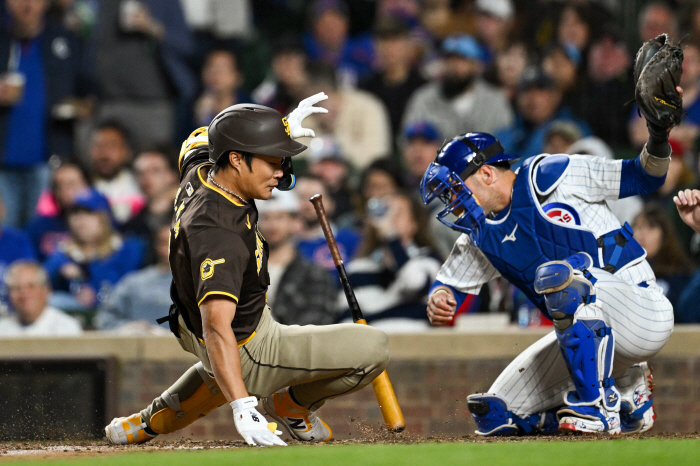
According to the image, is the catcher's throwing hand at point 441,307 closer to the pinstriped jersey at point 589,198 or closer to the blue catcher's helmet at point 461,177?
the blue catcher's helmet at point 461,177

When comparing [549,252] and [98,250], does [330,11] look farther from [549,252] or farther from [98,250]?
[549,252]

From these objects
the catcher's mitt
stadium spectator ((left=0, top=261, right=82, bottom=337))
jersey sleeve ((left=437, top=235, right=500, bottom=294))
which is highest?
the catcher's mitt

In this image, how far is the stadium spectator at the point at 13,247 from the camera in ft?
25.1

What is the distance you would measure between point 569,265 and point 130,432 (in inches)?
82.3

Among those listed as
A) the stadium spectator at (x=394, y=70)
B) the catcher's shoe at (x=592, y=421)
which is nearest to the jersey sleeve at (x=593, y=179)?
the catcher's shoe at (x=592, y=421)

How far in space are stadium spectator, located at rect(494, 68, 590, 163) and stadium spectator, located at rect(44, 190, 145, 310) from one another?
3.12m

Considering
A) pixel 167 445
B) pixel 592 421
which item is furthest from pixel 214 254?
pixel 592 421

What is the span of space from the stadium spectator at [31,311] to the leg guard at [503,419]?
3.60 metres

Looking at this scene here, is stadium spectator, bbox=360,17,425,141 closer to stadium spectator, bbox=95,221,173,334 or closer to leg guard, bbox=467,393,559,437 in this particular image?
stadium spectator, bbox=95,221,173,334

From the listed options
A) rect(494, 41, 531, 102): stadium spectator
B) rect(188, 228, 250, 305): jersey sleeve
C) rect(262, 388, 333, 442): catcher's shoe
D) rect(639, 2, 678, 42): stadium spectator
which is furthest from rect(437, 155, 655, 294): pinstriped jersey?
rect(639, 2, 678, 42): stadium spectator

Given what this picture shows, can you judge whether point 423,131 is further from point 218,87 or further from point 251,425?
point 251,425

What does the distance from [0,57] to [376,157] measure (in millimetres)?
3235

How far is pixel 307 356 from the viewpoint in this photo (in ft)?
13.3

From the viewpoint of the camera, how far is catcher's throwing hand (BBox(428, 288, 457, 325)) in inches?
183
